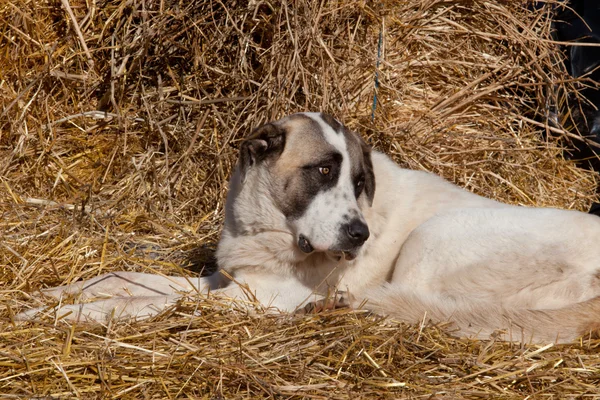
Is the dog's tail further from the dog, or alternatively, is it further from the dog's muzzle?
the dog's muzzle

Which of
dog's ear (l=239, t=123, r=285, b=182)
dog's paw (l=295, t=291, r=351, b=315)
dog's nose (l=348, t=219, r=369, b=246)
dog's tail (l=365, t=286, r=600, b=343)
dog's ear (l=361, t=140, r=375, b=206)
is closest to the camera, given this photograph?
dog's tail (l=365, t=286, r=600, b=343)

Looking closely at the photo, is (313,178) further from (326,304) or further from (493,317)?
(493,317)

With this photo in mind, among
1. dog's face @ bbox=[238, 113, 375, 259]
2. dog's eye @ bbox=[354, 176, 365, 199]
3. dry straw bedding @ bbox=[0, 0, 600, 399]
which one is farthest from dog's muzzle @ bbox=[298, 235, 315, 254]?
dry straw bedding @ bbox=[0, 0, 600, 399]

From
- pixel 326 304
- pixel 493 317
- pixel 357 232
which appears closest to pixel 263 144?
pixel 357 232

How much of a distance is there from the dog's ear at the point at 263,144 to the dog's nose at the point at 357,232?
549mm

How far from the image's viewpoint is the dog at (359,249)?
10.4 ft

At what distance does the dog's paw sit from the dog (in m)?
0.01

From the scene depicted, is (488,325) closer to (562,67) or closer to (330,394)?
(330,394)

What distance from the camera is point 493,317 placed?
2938 millimetres

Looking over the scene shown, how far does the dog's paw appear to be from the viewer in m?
3.12

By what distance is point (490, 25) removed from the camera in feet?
17.0

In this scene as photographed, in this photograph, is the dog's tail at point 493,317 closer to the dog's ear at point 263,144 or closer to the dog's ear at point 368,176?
the dog's ear at point 368,176

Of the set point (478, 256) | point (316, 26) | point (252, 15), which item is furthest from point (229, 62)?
point (478, 256)

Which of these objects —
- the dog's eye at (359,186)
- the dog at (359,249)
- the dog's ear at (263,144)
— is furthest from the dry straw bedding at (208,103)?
the dog's eye at (359,186)
